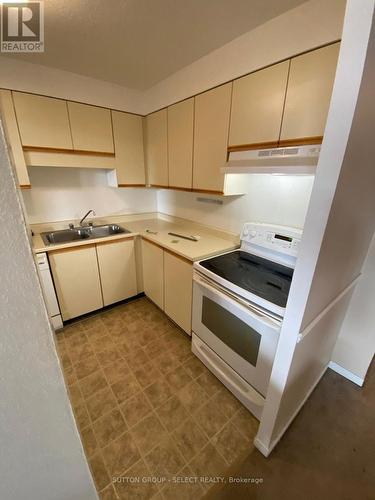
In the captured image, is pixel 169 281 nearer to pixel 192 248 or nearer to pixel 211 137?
pixel 192 248

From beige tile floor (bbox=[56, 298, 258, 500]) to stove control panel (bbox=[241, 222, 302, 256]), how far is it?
3.70ft

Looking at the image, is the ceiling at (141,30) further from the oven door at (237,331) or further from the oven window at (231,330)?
the oven window at (231,330)

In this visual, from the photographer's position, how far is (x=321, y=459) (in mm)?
1195

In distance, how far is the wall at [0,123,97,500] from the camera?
0.31m

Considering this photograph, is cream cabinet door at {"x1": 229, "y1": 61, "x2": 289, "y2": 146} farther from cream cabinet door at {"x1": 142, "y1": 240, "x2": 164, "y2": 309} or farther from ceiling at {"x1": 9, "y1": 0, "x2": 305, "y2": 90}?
cream cabinet door at {"x1": 142, "y1": 240, "x2": 164, "y2": 309}

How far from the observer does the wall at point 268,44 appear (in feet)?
3.34

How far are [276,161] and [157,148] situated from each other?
148 centimetres

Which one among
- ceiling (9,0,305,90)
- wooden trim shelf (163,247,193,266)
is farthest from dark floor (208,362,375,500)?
ceiling (9,0,305,90)

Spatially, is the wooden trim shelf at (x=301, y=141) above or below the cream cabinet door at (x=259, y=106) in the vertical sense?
below

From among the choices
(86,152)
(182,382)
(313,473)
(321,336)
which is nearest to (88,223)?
(86,152)

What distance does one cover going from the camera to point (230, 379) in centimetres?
149

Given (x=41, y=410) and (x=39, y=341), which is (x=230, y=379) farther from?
(x=39, y=341)

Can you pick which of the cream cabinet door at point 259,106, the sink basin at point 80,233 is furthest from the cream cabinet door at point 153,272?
the cream cabinet door at point 259,106

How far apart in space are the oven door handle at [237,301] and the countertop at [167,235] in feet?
0.66
